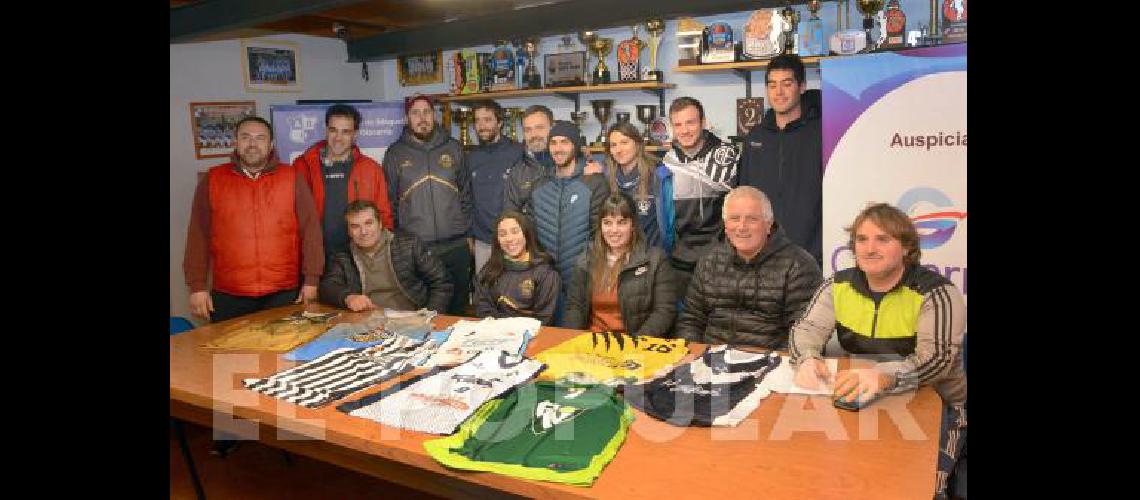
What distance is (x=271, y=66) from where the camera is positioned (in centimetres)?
617

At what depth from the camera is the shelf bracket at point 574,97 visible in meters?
6.06

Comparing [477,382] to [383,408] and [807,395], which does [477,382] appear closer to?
[383,408]

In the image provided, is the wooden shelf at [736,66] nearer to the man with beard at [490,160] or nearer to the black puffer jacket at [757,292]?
the man with beard at [490,160]

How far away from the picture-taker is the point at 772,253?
302 centimetres

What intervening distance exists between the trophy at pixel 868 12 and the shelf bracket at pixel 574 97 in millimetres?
2180

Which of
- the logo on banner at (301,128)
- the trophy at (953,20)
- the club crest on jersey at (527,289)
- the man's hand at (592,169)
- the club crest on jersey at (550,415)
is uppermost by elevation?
the trophy at (953,20)

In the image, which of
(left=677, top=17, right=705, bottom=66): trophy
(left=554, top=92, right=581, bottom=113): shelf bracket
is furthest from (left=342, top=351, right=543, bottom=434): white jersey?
(left=554, top=92, right=581, bottom=113): shelf bracket

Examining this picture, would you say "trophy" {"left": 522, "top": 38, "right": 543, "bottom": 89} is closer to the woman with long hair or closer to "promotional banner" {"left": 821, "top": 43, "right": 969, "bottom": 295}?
the woman with long hair

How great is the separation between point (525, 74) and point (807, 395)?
14.5 ft

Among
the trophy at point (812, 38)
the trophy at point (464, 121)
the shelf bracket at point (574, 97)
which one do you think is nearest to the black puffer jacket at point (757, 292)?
the trophy at point (812, 38)

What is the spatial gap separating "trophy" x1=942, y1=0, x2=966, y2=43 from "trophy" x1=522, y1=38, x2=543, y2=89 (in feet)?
9.23

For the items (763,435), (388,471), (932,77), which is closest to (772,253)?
(932,77)

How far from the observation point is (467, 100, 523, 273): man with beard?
203 inches

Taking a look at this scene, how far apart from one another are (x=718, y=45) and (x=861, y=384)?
3.43 metres
